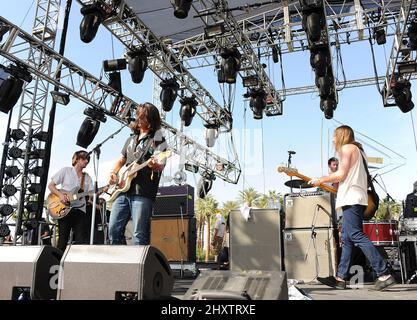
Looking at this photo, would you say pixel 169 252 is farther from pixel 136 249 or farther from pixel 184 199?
pixel 136 249

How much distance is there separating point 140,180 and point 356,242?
2012 millimetres

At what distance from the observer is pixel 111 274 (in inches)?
89.6

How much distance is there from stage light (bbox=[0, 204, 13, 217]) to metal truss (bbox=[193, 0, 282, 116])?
237 inches

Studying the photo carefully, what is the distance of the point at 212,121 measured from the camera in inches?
491

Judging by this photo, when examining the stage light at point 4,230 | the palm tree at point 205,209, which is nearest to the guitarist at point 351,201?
the stage light at point 4,230

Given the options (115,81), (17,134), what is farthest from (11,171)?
(115,81)

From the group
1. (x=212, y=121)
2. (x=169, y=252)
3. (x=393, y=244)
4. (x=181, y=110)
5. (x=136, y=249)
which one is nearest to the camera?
(x=136, y=249)

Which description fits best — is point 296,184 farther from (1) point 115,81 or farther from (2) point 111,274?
(1) point 115,81

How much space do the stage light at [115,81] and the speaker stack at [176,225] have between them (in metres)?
2.87

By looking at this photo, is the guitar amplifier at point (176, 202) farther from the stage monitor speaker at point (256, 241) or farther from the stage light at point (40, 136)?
the stage light at point (40, 136)

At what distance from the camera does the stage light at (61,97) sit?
27.2ft

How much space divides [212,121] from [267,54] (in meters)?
2.70

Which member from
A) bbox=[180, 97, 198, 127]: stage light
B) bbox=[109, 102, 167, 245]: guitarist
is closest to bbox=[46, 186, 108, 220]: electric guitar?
bbox=[109, 102, 167, 245]: guitarist
